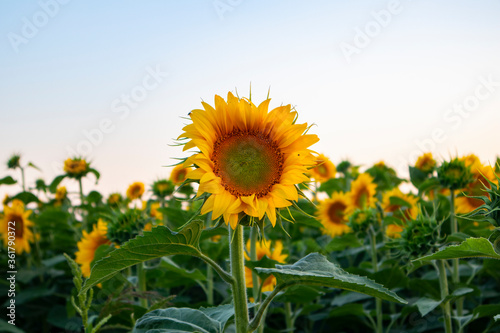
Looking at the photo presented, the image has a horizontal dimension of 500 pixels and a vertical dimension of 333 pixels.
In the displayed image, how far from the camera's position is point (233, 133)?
5.31ft

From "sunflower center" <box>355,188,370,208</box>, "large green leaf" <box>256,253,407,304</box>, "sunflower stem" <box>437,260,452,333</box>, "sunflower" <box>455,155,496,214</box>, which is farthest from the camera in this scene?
"sunflower center" <box>355,188,370,208</box>

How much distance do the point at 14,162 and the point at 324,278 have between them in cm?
480

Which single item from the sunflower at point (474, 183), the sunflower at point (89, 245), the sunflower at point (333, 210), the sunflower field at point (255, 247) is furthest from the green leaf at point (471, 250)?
the sunflower at point (333, 210)

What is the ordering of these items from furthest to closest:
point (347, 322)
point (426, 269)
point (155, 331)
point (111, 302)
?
point (426, 269) < point (347, 322) < point (111, 302) < point (155, 331)

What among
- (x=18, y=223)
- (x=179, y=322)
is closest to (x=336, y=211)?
(x=18, y=223)

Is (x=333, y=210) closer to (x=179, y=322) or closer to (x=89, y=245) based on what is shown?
(x=89, y=245)

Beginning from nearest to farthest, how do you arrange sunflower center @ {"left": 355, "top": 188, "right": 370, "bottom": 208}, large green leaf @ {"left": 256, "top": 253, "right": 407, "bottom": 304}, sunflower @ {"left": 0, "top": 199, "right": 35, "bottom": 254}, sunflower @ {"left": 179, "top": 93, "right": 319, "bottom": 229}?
large green leaf @ {"left": 256, "top": 253, "right": 407, "bottom": 304} → sunflower @ {"left": 179, "top": 93, "right": 319, "bottom": 229} → sunflower @ {"left": 0, "top": 199, "right": 35, "bottom": 254} → sunflower center @ {"left": 355, "top": 188, "right": 370, "bottom": 208}

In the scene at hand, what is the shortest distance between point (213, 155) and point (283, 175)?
9.0 inches

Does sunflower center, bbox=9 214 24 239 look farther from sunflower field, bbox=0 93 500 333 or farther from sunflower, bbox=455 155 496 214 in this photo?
sunflower, bbox=455 155 496 214

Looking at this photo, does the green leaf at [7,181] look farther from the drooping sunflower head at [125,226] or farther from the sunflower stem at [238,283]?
the sunflower stem at [238,283]

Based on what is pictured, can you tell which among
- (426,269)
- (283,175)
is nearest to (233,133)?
(283,175)

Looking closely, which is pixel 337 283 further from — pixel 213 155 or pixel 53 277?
pixel 53 277

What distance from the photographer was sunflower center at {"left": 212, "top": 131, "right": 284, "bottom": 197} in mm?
1547

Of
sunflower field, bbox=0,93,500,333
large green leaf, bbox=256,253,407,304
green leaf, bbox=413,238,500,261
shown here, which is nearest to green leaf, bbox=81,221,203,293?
sunflower field, bbox=0,93,500,333
